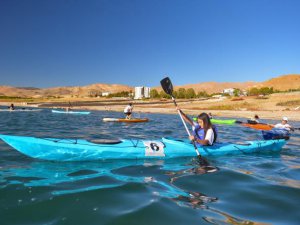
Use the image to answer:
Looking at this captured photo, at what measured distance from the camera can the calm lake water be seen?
4.55 m

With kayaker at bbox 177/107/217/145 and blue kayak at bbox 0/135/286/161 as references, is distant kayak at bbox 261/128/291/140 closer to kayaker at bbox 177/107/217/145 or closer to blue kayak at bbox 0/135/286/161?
blue kayak at bbox 0/135/286/161

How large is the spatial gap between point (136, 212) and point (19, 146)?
14.7ft

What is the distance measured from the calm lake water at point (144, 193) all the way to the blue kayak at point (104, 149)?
8.8 inches

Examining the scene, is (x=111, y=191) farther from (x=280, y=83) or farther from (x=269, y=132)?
(x=280, y=83)

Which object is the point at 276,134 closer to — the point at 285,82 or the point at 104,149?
the point at 104,149

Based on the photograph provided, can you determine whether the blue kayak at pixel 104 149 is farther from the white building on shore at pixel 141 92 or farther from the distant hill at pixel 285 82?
the white building on shore at pixel 141 92

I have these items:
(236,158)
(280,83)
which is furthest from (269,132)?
(280,83)

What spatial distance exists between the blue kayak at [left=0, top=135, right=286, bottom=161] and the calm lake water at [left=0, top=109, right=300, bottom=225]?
22 centimetres

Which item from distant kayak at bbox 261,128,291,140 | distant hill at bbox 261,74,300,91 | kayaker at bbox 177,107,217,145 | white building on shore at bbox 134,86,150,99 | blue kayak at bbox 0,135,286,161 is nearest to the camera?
blue kayak at bbox 0,135,286,161

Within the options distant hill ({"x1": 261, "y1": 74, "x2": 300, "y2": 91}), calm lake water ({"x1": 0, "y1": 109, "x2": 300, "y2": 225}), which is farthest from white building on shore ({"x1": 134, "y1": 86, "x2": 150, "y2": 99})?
calm lake water ({"x1": 0, "y1": 109, "x2": 300, "y2": 225})

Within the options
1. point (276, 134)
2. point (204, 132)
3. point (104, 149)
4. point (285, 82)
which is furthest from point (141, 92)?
point (104, 149)

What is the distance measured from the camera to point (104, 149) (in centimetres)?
839

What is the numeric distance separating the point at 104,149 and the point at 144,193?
2952 mm

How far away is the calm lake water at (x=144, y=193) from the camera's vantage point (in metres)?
4.55
